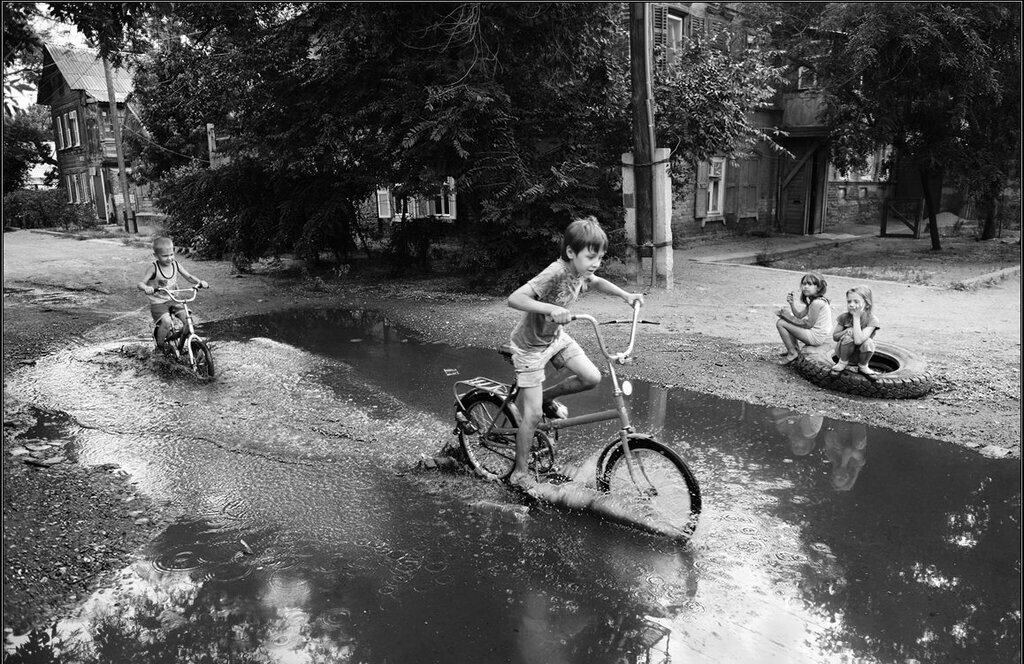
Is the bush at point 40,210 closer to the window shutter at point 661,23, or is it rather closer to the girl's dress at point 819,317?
the window shutter at point 661,23

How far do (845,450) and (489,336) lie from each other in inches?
204

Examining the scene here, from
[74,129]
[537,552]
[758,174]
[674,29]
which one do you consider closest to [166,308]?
[537,552]

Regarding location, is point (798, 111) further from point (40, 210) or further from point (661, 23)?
point (40, 210)

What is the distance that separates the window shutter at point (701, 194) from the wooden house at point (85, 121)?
25.9m

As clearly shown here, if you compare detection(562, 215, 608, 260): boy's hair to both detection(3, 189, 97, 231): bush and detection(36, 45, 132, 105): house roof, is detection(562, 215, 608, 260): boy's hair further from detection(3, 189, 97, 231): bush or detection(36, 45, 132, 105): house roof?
detection(36, 45, 132, 105): house roof

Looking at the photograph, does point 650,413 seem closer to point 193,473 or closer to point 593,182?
point 193,473

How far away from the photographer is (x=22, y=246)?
924 inches

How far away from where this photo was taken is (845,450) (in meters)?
5.81

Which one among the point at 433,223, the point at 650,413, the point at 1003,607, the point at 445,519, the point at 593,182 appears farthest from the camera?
the point at 433,223

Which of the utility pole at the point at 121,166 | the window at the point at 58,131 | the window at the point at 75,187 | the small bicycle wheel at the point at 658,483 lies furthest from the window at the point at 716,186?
the window at the point at 58,131

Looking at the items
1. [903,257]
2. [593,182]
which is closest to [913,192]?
[903,257]

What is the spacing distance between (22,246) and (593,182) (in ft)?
66.3

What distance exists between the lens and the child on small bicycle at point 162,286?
27.4 ft

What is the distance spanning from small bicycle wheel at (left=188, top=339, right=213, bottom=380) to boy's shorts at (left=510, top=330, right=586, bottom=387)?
452 centimetres
